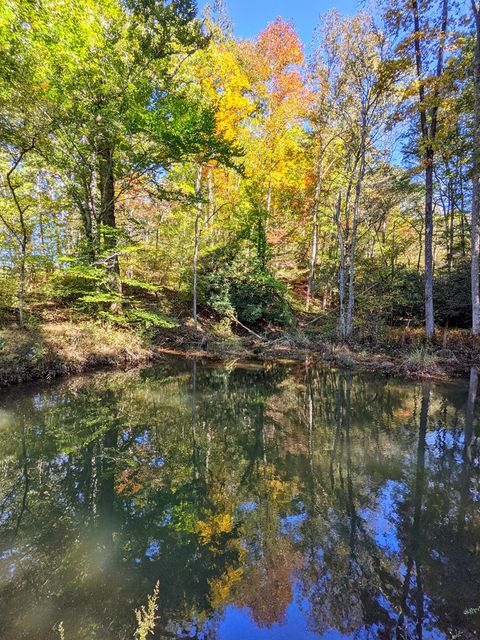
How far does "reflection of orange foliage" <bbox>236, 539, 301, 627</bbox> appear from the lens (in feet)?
7.74

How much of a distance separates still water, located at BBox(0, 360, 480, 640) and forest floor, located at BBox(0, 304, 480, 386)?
2.24 metres

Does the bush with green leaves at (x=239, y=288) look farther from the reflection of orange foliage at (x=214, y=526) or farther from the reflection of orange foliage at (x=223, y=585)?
the reflection of orange foliage at (x=223, y=585)

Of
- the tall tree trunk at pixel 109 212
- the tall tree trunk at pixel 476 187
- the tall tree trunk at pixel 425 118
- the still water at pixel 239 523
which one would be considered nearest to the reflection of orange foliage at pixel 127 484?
the still water at pixel 239 523

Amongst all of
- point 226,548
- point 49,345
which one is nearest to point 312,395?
point 226,548

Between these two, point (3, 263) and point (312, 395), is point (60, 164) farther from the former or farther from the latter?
point (312, 395)

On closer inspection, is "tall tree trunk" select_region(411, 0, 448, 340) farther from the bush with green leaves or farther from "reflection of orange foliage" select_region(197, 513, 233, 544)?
"reflection of orange foliage" select_region(197, 513, 233, 544)

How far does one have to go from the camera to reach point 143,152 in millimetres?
10273

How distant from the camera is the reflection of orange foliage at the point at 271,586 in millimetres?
2359

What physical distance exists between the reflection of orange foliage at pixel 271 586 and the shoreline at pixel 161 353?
738 centimetres

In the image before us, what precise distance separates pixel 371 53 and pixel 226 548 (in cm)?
1558

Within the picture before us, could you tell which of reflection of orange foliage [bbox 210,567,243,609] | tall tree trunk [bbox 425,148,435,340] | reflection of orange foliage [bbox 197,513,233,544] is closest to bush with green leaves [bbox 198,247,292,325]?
tall tree trunk [bbox 425,148,435,340]

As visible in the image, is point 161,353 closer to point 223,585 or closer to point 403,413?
point 403,413

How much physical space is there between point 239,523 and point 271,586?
757 mm

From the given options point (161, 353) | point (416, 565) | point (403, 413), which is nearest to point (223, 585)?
point (416, 565)
